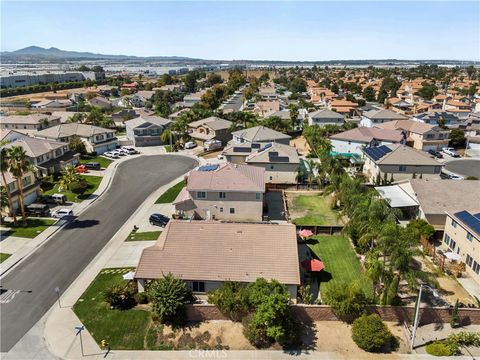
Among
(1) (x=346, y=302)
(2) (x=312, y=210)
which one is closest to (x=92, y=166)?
(2) (x=312, y=210)

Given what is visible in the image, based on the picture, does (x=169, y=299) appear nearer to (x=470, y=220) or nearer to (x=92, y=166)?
(x=470, y=220)

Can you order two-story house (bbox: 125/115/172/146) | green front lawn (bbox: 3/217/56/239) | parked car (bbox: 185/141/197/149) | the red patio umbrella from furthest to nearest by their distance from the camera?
two-story house (bbox: 125/115/172/146), parked car (bbox: 185/141/197/149), green front lawn (bbox: 3/217/56/239), the red patio umbrella

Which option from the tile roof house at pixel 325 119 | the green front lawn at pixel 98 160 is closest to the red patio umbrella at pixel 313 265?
the green front lawn at pixel 98 160

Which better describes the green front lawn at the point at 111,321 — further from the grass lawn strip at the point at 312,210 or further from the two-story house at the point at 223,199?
the grass lawn strip at the point at 312,210

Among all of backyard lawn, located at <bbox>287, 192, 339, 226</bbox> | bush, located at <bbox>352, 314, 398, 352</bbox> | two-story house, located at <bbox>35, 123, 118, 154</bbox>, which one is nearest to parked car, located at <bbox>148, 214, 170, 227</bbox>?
backyard lawn, located at <bbox>287, 192, 339, 226</bbox>

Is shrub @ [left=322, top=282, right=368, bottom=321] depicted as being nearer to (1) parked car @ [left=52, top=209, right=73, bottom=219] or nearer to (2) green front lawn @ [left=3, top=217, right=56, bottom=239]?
(2) green front lawn @ [left=3, top=217, right=56, bottom=239]
